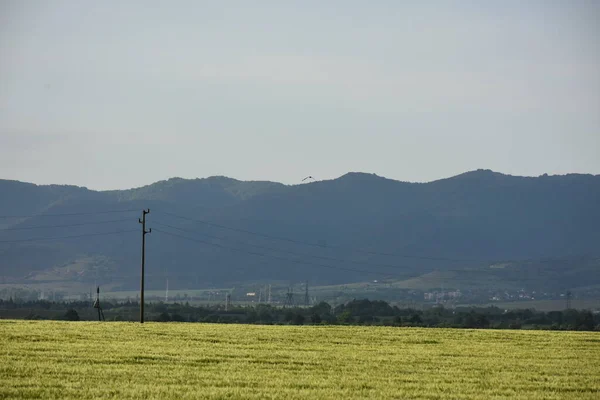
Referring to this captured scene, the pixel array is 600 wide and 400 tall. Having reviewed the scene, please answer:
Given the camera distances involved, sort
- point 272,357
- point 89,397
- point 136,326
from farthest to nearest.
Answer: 1. point 136,326
2. point 272,357
3. point 89,397

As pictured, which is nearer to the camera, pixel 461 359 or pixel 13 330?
pixel 461 359

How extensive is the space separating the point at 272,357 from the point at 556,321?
334 feet

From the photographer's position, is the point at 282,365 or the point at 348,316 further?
the point at 348,316

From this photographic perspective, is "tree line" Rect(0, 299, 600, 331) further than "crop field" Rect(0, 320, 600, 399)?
Yes

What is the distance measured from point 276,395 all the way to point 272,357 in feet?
35.7

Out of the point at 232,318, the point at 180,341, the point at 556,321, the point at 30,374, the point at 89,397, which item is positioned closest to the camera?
the point at 89,397

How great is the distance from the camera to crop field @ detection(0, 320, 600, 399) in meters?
27.2

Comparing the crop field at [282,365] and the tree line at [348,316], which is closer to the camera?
the crop field at [282,365]

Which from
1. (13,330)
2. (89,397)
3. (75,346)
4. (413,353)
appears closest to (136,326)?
(13,330)

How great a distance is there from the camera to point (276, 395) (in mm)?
26219

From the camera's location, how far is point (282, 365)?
34.2 meters

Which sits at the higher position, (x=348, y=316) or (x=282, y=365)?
(x=282, y=365)

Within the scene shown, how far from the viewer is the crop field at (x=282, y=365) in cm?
2722

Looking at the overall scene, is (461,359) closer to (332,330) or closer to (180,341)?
(180,341)
